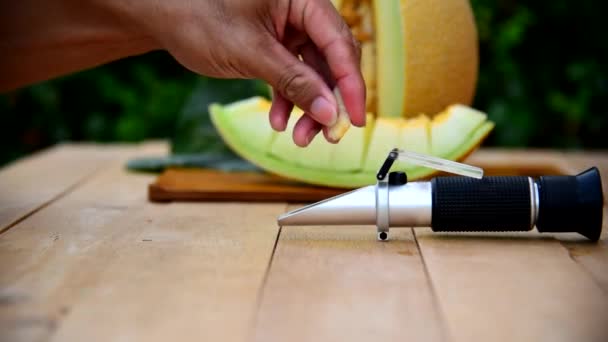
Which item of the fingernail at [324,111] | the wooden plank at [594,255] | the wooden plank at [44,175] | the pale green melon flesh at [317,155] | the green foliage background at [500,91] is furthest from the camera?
the green foliage background at [500,91]

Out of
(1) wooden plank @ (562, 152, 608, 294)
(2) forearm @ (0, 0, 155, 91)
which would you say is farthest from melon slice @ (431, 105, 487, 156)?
(2) forearm @ (0, 0, 155, 91)

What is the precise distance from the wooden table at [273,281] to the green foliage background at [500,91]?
59.5 inches

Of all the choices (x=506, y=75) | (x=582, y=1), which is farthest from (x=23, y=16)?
(x=582, y=1)

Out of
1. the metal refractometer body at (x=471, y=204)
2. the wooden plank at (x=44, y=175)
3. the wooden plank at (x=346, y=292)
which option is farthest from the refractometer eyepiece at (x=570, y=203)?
the wooden plank at (x=44, y=175)

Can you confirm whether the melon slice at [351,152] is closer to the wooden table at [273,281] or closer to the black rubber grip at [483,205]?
the wooden table at [273,281]

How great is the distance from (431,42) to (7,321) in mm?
1091

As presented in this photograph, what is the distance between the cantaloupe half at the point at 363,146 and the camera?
5.38 feet

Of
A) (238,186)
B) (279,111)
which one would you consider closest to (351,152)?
(238,186)

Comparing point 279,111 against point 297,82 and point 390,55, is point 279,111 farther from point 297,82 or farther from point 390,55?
point 390,55

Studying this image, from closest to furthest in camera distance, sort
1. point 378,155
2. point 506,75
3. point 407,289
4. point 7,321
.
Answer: point 7,321 → point 407,289 → point 378,155 → point 506,75

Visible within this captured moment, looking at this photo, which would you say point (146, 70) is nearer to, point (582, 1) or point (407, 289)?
point (582, 1)

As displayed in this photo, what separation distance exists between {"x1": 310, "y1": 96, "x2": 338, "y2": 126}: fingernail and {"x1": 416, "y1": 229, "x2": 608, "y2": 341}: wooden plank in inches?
8.8

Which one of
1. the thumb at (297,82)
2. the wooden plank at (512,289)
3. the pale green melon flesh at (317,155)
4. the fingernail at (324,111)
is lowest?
the wooden plank at (512,289)

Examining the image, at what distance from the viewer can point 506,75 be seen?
114 inches
